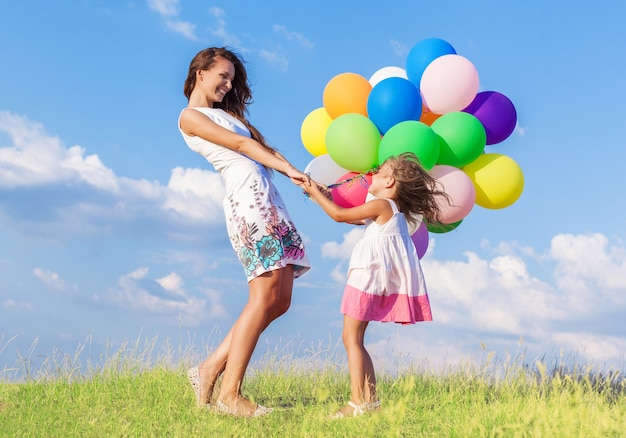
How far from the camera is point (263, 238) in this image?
427cm

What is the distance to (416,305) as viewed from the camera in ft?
14.7

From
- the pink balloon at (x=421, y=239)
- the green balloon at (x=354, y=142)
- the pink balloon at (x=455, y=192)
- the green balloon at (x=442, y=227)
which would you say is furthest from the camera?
the green balloon at (x=442, y=227)

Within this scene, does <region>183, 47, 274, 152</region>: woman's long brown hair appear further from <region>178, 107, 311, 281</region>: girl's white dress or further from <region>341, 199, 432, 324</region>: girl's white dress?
<region>341, 199, 432, 324</region>: girl's white dress

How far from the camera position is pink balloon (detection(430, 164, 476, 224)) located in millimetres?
5234

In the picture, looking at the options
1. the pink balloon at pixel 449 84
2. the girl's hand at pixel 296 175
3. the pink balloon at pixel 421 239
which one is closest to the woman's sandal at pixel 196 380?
the girl's hand at pixel 296 175

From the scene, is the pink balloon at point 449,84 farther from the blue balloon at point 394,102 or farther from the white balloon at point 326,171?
the white balloon at point 326,171

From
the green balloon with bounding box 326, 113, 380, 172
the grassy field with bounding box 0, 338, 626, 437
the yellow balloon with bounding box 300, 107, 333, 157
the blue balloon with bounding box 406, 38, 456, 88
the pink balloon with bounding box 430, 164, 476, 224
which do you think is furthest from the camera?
the yellow balloon with bounding box 300, 107, 333, 157

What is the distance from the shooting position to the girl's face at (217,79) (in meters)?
4.70

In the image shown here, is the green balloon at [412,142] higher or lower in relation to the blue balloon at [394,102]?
lower

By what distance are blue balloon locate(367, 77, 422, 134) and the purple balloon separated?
0.56 m

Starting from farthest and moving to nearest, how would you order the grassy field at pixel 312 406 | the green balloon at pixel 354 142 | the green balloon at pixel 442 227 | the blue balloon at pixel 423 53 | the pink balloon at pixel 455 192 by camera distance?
→ 1. the blue balloon at pixel 423 53
2. the green balloon at pixel 442 227
3. the green balloon at pixel 354 142
4. the pink balloon at pixel 455 192
5. the grassy field at pixel 312 406

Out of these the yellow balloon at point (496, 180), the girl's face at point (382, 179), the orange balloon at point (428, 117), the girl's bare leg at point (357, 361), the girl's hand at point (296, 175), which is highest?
the orange balloon at point (428, 117)

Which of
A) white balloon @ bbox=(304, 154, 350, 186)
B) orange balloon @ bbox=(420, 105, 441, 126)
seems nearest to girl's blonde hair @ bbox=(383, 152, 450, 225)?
white balloon @ bbox=(304, 154, 350, 186)

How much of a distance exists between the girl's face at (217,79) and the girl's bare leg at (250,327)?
132 centimetres
